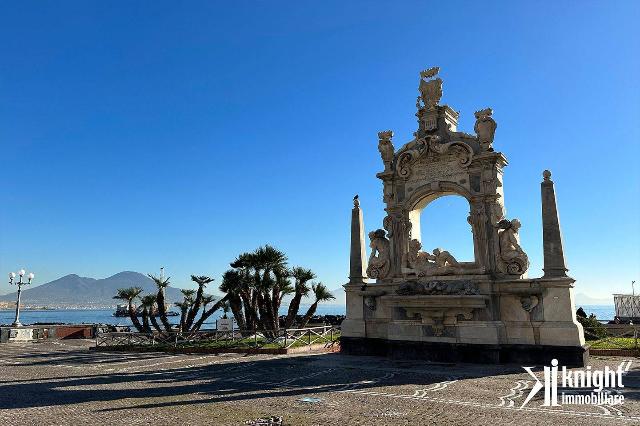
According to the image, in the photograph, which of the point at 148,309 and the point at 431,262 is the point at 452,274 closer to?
the point at 431,262

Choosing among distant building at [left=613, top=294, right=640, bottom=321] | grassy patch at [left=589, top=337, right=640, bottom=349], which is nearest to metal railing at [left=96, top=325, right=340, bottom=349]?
grassy patch at [left=589, top=337, right=640, bottom=349]

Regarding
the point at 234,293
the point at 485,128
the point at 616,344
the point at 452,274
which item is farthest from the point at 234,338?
the point at 616,344

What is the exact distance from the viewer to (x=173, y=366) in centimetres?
1795

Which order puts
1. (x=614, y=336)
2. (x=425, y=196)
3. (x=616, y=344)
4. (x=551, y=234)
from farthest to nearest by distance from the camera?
1. (x=614, y=336)
2. (x=425, y=196)
3. (x=616, y=344)
4. (x=551, y=234)

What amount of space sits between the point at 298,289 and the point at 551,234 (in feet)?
53.3

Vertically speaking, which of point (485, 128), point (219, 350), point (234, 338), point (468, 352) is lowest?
point (219, 350)

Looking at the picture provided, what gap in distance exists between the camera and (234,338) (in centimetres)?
2727

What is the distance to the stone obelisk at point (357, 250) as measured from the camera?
21297 mm

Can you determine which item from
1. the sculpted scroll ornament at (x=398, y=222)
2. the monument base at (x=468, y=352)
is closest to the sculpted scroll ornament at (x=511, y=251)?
the monument base at (x=468, y=352)

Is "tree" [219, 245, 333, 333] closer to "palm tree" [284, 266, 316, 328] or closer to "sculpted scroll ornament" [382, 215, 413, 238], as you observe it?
"palm tree" [284, 266, 316, 328]

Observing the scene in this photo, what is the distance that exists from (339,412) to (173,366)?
10567 mm

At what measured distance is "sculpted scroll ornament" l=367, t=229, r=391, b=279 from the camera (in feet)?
67.3

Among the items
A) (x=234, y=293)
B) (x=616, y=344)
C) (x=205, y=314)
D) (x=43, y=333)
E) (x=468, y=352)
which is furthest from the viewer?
(x=43, y=333)

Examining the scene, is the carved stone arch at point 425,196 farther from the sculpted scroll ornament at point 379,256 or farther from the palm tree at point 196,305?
the palm tree at point 196,305
